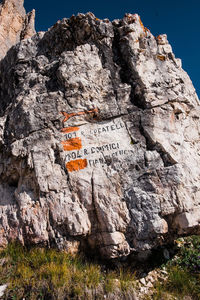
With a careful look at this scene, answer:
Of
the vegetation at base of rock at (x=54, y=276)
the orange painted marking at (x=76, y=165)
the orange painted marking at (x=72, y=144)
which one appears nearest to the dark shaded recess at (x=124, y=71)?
the orange painted marking at (x=72, y=144)

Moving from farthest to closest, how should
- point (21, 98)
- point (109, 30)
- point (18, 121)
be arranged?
point (109, 30), point (21, 98), point (18, 121)

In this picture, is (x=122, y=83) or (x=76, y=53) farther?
(x=76, y=53)

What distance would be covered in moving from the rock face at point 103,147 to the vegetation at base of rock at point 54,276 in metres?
0.26

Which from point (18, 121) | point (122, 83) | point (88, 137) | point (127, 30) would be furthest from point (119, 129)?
point (127, 30)

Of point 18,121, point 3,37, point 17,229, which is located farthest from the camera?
point 3,37

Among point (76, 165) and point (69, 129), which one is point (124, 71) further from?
point (76, 165)

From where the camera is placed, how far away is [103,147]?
4.73 m

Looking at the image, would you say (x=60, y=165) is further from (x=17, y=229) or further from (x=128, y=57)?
(x=128, y=57)

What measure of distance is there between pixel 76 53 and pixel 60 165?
3185 mm

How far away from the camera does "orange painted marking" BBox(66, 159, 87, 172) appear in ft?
15.0

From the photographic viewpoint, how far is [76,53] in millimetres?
5785

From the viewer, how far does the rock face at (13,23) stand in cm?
1833

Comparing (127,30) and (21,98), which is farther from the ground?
(127,30)

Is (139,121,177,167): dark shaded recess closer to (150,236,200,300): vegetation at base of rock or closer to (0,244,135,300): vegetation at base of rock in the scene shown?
(150,236,200,300): vegetation at base of rock
